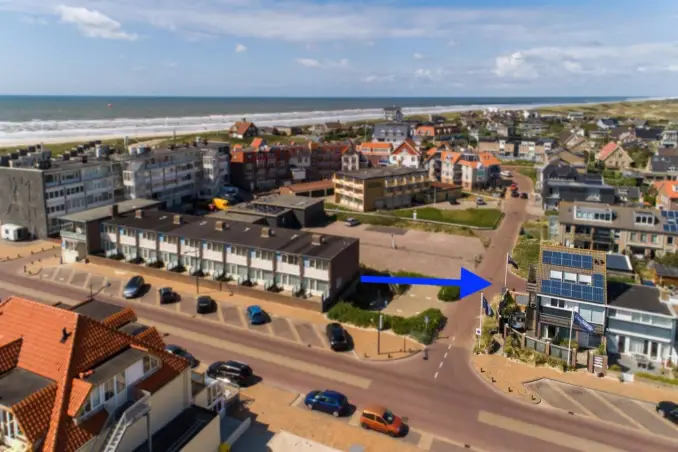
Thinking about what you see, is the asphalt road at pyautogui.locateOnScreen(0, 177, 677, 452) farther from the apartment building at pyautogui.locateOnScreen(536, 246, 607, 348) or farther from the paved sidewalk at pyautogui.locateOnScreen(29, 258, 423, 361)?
the apartment building at pyautogui.locateOnScreen(536, 246, 607, 348)

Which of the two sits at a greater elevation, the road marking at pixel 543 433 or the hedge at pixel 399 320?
the hedge at pixel 399 320

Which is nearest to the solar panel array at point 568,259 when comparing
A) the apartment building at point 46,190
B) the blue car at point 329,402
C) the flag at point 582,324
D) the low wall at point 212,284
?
the flag at point 582,324

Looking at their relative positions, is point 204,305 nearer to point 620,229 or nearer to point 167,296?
point 167,296

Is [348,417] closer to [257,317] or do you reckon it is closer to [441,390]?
[441,390]

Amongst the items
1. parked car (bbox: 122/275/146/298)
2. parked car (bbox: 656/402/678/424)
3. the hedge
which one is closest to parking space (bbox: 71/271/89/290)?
parked car (bbox: 122/275/146/298)

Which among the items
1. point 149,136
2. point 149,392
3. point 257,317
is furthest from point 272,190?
point 149,136

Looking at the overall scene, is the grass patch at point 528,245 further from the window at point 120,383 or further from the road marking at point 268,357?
the window at point 120,383
